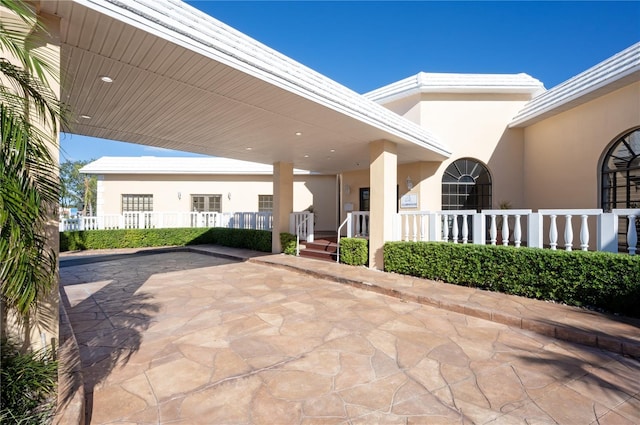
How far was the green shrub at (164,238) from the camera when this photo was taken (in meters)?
11.4

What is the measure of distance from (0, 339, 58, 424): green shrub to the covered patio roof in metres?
3.04

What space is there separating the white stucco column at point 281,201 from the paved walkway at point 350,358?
4656 millimetres

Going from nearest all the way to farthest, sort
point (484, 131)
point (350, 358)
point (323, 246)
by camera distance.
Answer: point (350, 358)
point (323, 246)
point (484, 131)

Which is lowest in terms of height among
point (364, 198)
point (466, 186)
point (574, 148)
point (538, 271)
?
point (538, 271)

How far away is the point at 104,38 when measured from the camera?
3246 millimetres

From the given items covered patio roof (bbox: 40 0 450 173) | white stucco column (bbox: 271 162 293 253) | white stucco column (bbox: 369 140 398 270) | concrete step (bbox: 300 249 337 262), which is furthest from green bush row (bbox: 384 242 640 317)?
white stucco column (bbox: 271 162 293 253)

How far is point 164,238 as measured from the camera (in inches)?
519

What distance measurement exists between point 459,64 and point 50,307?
12792 mm

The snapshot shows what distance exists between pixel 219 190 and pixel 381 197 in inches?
420

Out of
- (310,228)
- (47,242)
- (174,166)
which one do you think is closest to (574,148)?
(310,228)

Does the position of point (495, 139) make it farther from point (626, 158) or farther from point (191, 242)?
point (191, 242)

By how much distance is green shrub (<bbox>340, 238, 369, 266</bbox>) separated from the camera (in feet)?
25.1

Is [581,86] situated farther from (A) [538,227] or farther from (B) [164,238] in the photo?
(B) [164,238]

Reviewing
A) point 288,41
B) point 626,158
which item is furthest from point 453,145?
point 288,41
